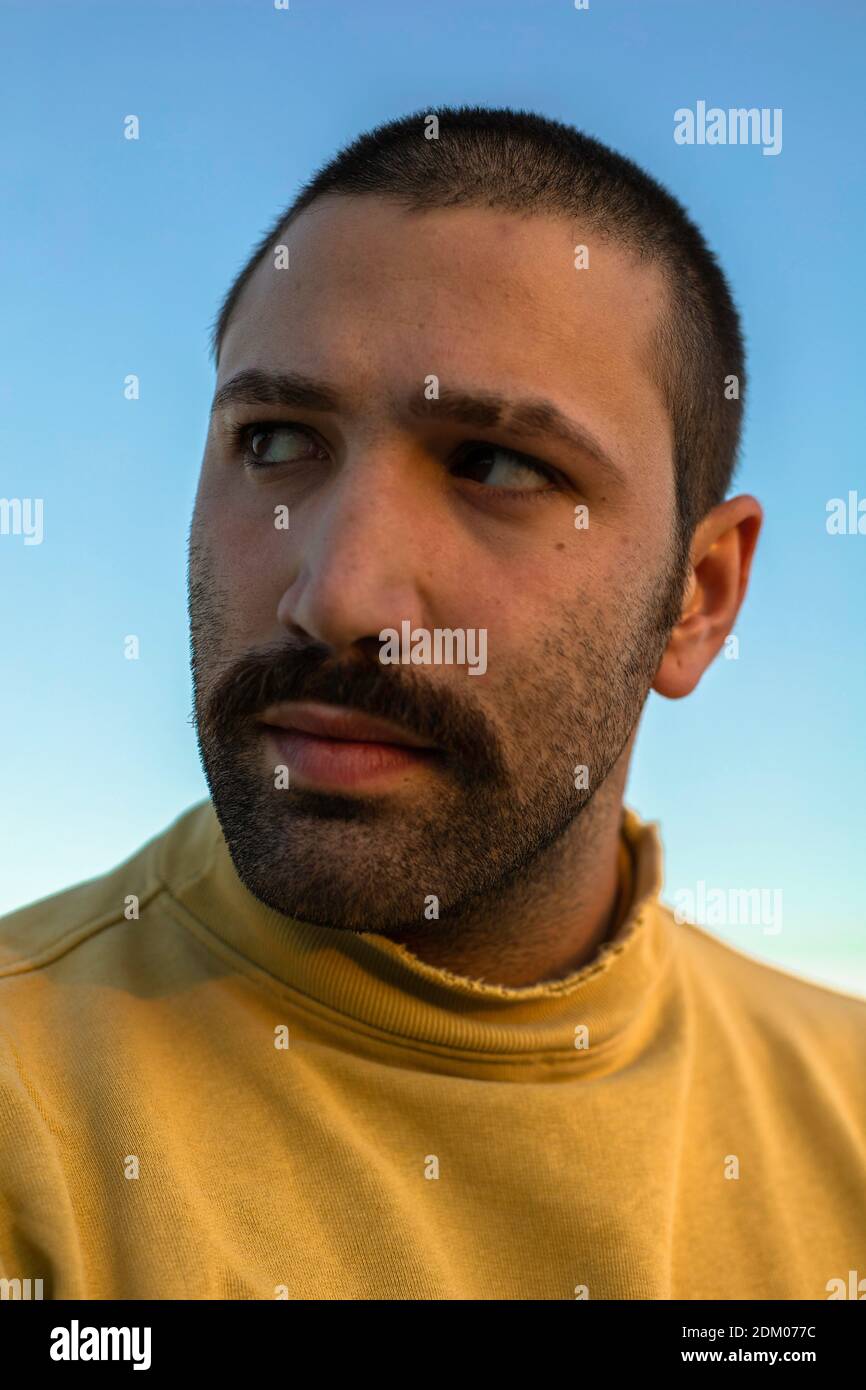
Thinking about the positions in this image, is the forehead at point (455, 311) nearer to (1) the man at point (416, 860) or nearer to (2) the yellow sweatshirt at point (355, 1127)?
(1) the man at point (416, 860)

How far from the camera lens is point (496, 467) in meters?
2.53

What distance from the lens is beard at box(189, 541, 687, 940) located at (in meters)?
2.31

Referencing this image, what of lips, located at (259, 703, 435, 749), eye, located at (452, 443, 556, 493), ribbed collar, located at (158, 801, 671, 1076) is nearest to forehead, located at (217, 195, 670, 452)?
eye, located at (452, 443, 556, 493)

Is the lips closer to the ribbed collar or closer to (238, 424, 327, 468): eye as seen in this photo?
the ribbed collar

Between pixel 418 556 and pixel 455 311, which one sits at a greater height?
pixel 455 311

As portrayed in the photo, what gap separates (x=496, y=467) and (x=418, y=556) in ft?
1.09

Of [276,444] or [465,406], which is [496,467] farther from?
[276,444]

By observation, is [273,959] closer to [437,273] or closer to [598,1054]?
[598,1054]

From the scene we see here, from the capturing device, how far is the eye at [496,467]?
2520 millimetres

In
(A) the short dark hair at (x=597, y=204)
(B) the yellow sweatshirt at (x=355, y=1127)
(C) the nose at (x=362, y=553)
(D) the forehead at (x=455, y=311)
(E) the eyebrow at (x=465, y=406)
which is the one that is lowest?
(B) the yellow sweatshirt at (x=355, y=1127)

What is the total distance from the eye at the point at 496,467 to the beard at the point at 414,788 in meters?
0.33

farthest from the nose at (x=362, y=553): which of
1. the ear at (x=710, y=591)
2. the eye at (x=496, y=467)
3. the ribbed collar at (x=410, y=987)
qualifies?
the ear at (x=710, y=591)

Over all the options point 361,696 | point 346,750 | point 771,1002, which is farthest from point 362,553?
point 771,1002

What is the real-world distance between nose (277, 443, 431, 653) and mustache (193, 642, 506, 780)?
6 centimetres
